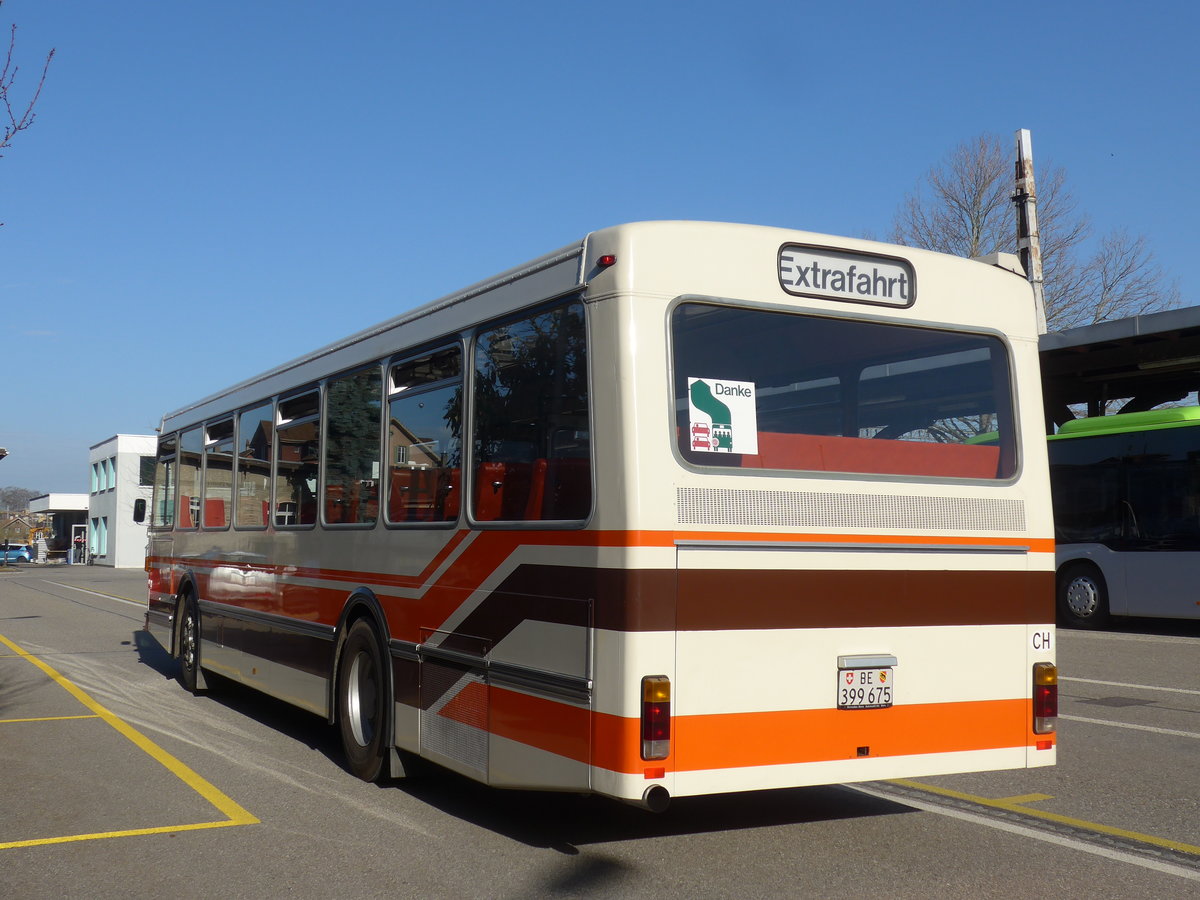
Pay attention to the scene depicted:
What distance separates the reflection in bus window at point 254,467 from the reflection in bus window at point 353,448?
58.0 inches

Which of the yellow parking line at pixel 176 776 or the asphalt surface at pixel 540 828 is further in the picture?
the yellow parking line at pixel 176 776

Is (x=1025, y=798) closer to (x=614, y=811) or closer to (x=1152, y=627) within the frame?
(x=614, y=811)

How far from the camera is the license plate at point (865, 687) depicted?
582 centimetres

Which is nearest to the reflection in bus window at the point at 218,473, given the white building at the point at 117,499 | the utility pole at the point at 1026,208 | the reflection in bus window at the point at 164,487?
the reflection in bus window at the point at 164,487

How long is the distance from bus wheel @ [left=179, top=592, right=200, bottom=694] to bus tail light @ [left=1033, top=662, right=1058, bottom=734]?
8.30 m

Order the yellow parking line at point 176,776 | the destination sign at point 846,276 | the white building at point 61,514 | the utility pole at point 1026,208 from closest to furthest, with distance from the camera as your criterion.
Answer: the destination sign at point 846,276
the yellow parking line at point 176,776
the utility pole at point 1026,208
the white building at point 61,514

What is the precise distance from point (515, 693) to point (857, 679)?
1.61 meters

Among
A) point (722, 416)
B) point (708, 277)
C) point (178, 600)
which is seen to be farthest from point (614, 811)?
point (178, 600)

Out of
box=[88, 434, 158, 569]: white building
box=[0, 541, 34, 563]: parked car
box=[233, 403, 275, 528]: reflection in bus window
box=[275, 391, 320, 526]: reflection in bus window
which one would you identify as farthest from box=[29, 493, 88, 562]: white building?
box=[275, 391, 320, 526]: reflection in bus window

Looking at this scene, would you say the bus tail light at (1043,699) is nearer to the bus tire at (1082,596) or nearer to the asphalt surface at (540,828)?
the asphalt surface at (540,828)

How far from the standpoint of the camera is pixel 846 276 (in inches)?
242

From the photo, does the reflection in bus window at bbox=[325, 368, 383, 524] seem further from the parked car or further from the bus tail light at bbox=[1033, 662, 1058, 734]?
the parked car

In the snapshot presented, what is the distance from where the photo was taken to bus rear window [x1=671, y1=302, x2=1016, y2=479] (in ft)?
18.6

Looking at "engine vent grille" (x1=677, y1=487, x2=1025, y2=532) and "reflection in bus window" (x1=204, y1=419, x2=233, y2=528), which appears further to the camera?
"reflection in bus window" (x1=204, y1=419, x2=233, y2=528)
